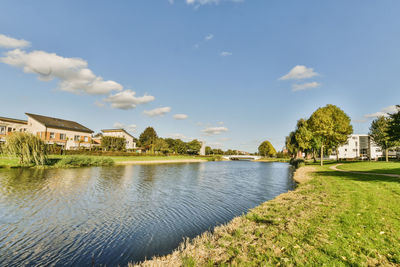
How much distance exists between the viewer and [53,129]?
57.7 m

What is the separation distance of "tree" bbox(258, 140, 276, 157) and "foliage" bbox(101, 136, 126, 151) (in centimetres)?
9777

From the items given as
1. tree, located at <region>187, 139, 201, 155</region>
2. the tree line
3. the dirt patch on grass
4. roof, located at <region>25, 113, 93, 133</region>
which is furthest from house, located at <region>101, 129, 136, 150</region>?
the dirt patch on grass

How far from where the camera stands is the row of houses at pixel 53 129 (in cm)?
5338

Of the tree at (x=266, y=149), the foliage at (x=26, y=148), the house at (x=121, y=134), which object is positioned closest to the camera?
the foliage at (x=26, y=148)

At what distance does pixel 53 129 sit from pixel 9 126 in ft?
32.0

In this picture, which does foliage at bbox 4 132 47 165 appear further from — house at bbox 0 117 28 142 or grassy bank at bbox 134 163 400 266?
grassy bank at bbox 134 163 400 266

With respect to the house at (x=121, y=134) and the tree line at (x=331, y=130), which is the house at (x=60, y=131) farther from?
the tree line at (x=331, y=130)

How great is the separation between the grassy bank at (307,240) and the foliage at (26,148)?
3469 centimetres

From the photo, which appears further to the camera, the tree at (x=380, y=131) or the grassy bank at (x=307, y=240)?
the tree at (x=380, y=131)

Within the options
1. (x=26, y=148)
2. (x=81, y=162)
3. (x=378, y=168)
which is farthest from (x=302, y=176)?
(x=26, y=148)

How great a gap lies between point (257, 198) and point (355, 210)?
25.0ft

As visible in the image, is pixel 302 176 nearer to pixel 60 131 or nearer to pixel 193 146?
pixel 60 131

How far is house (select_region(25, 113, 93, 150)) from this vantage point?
55.6 m

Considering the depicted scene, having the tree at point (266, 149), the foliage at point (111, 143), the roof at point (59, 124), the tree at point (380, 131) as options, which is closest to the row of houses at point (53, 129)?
the roof at point (59, 124)
